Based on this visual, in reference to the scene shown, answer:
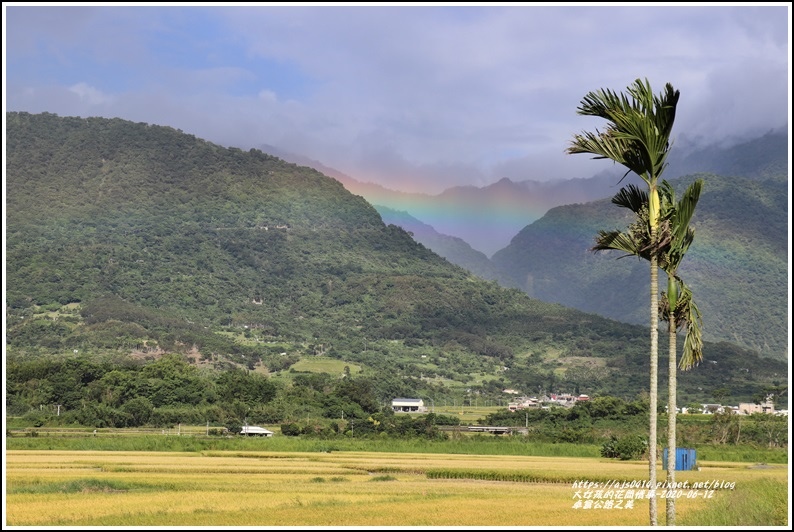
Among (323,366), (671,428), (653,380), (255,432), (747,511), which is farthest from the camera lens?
(323,366)

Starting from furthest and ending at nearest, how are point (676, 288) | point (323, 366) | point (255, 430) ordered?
point (323, 366) < point (255, 430) < point (676, 288)

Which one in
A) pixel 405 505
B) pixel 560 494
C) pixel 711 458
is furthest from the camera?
pixel 711 458

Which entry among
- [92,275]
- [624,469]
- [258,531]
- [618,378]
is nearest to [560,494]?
[624,469]

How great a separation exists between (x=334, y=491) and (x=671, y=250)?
75.1ft

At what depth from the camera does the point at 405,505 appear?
33219mm

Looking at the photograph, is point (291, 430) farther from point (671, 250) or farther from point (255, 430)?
point (671, 250)

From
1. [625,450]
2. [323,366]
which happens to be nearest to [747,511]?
[625,450]

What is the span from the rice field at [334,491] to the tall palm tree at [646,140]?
6.87 meters

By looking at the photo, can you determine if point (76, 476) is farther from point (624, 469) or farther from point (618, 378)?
point (618, 378)

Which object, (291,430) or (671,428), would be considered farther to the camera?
(291,430)

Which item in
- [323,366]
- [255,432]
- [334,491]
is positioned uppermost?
[323,366]

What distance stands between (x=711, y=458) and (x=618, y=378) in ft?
329

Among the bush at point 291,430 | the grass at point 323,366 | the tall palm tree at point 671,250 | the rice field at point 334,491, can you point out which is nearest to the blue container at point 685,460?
the rice field at point 334,491

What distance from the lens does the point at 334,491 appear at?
38.7 meters
